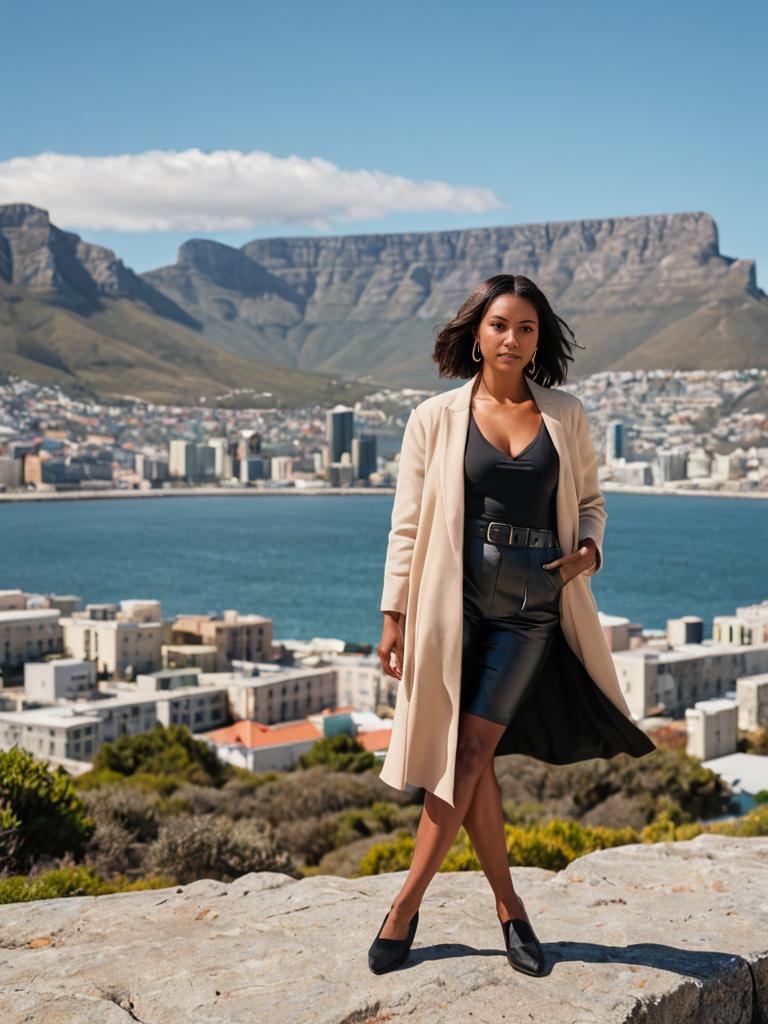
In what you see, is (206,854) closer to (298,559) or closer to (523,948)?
(523,948)

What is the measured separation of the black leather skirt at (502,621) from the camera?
1.89 m

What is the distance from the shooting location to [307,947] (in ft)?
6.88

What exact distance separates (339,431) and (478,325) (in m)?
99.0

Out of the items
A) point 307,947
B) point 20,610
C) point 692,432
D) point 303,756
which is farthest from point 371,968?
point 692,432

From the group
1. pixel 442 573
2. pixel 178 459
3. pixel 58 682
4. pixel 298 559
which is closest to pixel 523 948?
pixel 442 573

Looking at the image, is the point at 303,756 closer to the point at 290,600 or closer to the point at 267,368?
the point at 290,600

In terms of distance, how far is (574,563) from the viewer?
1928mm

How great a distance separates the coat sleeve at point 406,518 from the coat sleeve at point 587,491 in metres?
0.26

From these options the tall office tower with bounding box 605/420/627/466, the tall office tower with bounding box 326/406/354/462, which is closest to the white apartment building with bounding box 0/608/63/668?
the tall office tower with bounding box 326/406/354/462

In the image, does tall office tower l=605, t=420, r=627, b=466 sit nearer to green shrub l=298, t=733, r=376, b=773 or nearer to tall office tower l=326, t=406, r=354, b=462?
tall office tower l=326, t=406, r=354, b=462

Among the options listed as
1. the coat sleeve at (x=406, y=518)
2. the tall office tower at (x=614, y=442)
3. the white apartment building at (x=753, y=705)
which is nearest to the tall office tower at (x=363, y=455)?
the tall office tower at (x=614, y=442)

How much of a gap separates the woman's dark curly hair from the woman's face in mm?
18

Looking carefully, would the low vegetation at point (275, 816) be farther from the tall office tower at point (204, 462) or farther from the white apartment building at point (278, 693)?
the tall office tower at point (204, 462)

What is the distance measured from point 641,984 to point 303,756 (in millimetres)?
13947
